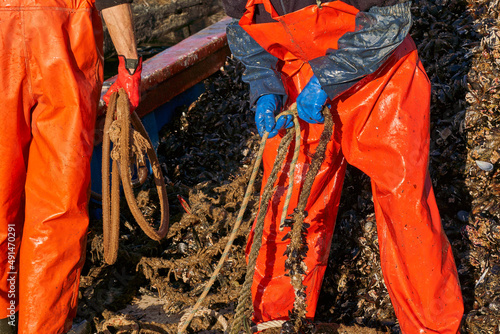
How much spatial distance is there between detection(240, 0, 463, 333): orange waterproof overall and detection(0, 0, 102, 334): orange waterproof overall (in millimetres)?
856

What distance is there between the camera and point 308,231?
280 cm

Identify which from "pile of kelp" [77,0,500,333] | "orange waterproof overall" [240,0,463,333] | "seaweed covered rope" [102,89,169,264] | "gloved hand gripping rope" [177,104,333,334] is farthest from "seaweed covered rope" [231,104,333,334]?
"seaweed covered rope" [102,89,169,264]

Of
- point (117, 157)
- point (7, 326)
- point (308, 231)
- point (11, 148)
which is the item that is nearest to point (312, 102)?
point (308, 231)

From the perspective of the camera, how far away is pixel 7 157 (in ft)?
7.82

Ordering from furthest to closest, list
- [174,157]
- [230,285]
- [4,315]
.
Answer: [174,157]
[230,285]
[4,315]

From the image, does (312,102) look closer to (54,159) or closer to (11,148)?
(54,159)

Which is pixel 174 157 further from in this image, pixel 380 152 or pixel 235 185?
pixel 380 152

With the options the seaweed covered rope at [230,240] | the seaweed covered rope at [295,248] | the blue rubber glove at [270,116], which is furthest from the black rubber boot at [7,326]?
the blue rubber glove at [270,116]

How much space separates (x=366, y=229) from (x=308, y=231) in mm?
633

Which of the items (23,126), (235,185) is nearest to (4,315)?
(23,126)

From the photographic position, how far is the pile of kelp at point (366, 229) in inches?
119

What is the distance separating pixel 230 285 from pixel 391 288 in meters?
1.14

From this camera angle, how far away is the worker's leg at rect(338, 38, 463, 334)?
7.59 feet

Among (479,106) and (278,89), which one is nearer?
(278,89)
